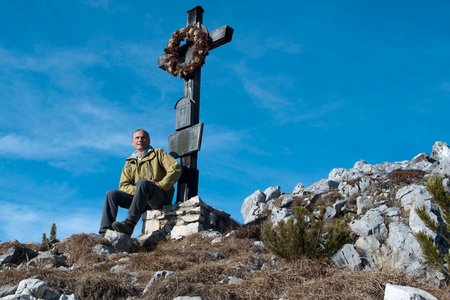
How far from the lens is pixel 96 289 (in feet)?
17.2

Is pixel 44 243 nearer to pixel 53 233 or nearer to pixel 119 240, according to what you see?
pixel 53 233

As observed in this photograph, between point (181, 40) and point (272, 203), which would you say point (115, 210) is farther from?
point (181, 40)

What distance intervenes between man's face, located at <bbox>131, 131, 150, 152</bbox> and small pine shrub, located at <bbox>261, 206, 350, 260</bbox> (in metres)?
4.64

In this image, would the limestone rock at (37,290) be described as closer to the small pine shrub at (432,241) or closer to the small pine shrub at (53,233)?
the small pine shrub at (432,241)

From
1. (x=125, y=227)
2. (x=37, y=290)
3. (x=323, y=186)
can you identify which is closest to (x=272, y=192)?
(x=323, y=186)

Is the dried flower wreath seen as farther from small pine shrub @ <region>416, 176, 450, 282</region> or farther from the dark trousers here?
small pine shrub @ <region>416, 176, 450, 282</region>

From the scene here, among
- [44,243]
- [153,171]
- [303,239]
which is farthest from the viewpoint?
[153,171]

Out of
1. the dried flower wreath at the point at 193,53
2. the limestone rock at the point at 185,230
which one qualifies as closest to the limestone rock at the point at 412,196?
the limestone rock at the point at 185,230

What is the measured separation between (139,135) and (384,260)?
5.23 metres

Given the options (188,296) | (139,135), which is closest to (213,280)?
(188,296)

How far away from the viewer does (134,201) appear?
964cm

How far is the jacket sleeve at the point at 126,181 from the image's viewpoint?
1041 centimetres

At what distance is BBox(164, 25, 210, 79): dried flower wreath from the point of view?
11750 mm

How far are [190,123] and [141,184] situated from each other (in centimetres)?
205
